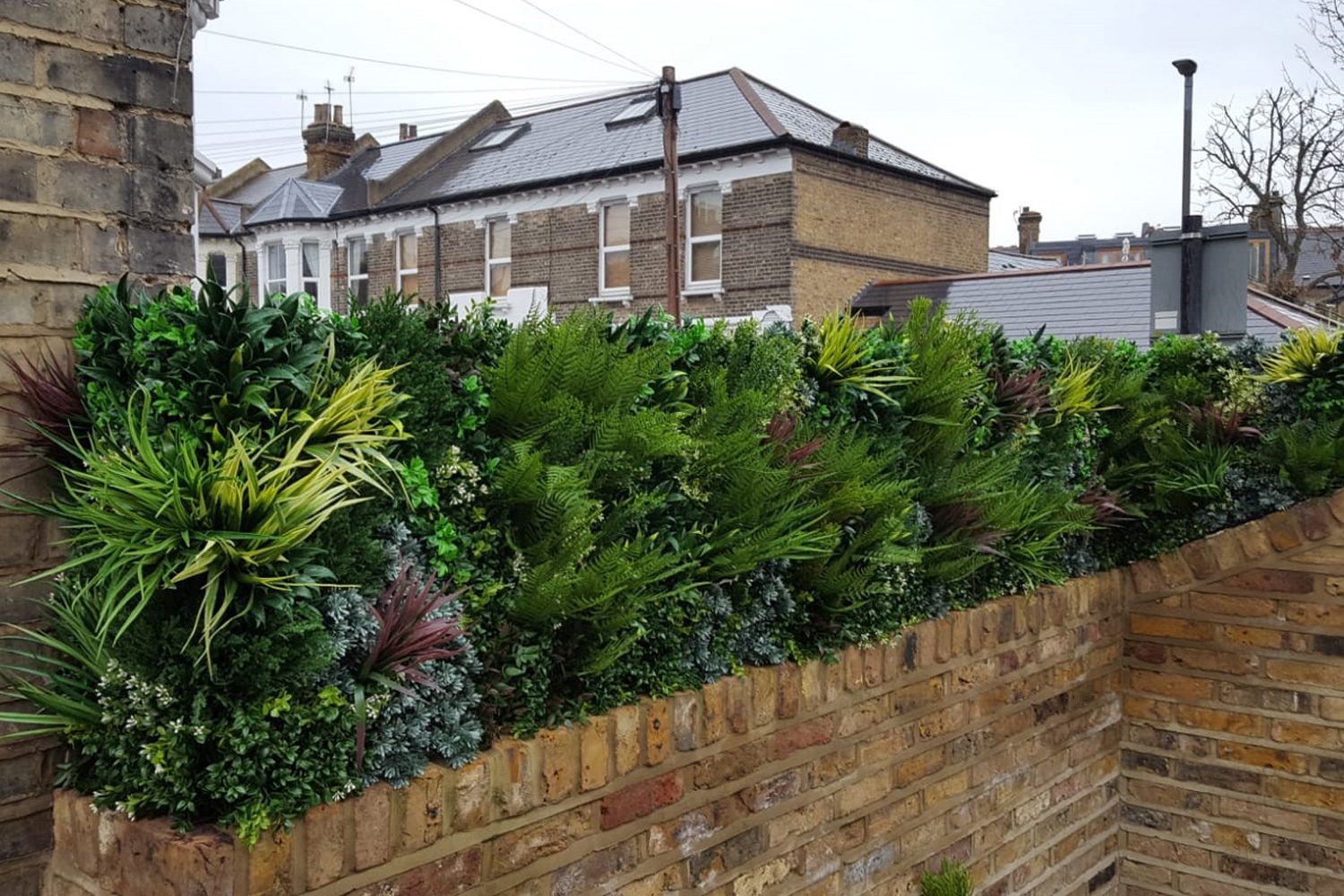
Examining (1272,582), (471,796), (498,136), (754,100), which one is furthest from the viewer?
(498,136)

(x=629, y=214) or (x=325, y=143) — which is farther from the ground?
(x=325, y=143)

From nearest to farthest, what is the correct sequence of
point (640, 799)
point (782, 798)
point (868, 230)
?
point (640, 799), point (782, 798), point (868, 230)

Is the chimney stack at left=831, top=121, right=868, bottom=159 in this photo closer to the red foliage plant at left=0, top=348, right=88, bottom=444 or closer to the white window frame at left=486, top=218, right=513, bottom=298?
the white window frame at left=486, top=218, right=513, bottom=298

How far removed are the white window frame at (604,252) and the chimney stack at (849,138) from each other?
13.3ft

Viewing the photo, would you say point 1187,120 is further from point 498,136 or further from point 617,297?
point 498,136

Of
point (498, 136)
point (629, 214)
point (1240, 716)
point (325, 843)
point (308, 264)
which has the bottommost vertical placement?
point (1240, 716)

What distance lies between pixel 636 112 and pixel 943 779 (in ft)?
65.6

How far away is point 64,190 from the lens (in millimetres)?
3033

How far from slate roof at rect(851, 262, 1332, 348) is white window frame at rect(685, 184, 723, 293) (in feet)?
8.55

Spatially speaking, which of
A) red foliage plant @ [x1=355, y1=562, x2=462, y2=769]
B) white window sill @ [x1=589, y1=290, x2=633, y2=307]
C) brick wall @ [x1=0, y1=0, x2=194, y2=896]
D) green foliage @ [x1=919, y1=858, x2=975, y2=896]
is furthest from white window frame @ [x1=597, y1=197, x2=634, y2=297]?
red foliage plant @ [x1=355, y1=562, x2=462, y2=769]

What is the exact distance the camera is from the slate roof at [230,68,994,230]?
20047 mm

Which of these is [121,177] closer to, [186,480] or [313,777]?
[186,480]

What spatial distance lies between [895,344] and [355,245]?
75.0 ft

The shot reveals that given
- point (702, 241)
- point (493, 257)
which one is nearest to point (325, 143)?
point (493, 257)
